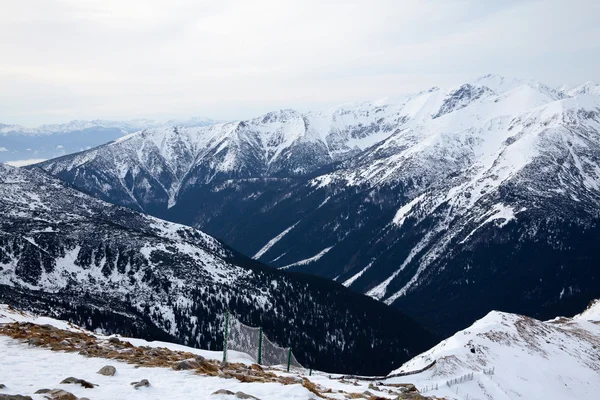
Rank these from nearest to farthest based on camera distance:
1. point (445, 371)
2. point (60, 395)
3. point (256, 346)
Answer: point (60, 395), point (256, 346), point (445, 371)

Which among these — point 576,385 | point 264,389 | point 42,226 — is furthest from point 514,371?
point 42,226

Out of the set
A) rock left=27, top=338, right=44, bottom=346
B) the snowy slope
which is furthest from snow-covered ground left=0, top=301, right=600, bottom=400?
rock left=27, top=338, right=44, bottom=346

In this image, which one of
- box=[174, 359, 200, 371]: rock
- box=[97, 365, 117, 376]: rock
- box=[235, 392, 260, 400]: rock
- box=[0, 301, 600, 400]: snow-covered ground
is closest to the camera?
box=[235, 392, 260, 400]: rock

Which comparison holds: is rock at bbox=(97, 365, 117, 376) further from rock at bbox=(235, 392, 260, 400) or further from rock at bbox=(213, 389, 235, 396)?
rock at bbox=(235, 392, 260, 400)

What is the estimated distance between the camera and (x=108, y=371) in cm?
2605

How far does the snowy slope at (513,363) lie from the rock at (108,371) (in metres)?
36.7

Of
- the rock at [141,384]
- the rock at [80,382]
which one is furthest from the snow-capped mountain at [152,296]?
the rock at [141,384]

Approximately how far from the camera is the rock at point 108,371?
25.9 m

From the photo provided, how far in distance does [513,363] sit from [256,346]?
55.5 m

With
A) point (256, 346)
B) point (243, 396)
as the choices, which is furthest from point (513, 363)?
point (243, 396)

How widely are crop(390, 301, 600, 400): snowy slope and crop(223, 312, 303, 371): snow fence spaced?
18523 millimetres

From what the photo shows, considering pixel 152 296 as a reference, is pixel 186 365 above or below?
above

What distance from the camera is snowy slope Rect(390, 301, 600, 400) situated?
59406mm

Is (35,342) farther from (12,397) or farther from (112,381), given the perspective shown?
(12,397)
